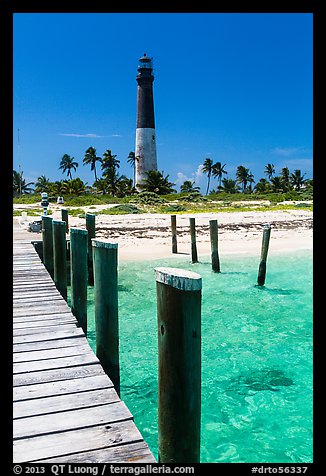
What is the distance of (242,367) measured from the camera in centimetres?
625

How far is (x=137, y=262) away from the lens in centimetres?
1434

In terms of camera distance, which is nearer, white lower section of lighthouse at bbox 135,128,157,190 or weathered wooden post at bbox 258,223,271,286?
weathered wooden post at bbox 258,223,271,286

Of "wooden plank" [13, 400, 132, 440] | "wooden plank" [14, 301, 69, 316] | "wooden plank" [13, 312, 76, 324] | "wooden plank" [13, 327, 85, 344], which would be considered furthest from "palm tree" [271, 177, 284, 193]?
"wooden plank" [13, 400, 132, 440]

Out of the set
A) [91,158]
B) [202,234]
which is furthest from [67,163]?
[202,234]

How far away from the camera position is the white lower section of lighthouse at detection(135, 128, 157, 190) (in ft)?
164

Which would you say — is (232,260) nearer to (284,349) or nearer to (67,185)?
(284,349)

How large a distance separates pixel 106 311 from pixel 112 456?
1997mm

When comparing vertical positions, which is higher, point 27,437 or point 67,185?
point 67,185

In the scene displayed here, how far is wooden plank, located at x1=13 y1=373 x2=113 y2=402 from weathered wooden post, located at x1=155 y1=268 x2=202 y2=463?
84 cm

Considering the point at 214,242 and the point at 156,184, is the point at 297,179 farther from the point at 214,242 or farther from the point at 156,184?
the point at 214,242

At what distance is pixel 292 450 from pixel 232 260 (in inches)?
419

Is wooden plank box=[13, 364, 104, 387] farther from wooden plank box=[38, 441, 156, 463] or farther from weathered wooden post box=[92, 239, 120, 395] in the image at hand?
wooden plank box=[38, 441, 156, 463]
